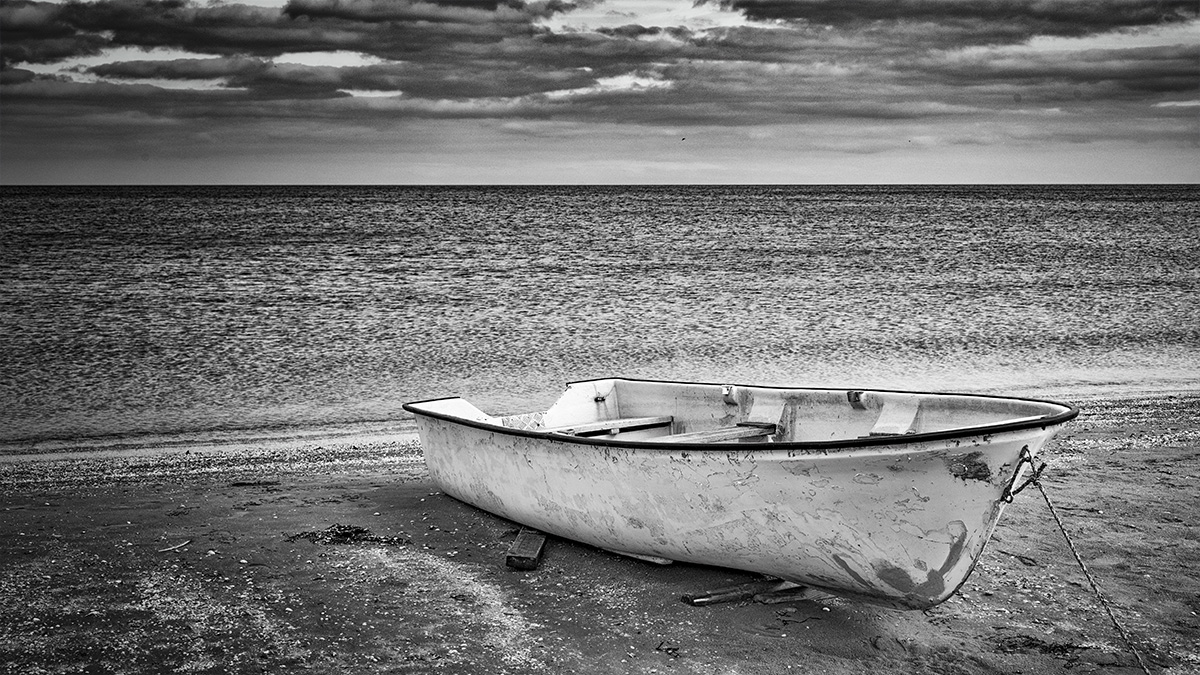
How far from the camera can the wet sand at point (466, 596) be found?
5.14 meters

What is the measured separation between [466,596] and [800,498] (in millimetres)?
2130

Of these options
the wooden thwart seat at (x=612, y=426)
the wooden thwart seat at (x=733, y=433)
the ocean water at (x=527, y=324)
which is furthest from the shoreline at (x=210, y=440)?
the wooden thwart seat at (x=733, y=433)

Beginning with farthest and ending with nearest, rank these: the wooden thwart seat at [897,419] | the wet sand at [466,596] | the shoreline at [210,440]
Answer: the shoreline at [210,440]
the wooden thwart seat at [897,419]
the wet sand at [466,596]

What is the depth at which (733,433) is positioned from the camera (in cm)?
738

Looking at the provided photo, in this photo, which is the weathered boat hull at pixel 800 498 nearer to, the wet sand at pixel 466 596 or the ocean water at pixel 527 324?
the wet sand at pixel 466 596

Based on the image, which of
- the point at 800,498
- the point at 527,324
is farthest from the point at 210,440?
the point at 527,324

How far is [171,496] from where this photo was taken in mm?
8102

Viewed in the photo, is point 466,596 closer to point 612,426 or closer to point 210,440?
point 612,426

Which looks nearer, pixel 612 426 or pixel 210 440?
pixel 612 426

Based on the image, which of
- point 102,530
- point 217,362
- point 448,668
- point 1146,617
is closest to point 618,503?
point 448,668

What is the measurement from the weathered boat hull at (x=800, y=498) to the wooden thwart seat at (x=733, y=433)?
80 cm

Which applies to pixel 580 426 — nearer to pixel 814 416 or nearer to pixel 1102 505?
pixel 814 416

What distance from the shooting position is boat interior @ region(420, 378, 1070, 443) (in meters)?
6.32

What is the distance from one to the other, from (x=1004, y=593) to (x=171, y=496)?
6310 millimetres
